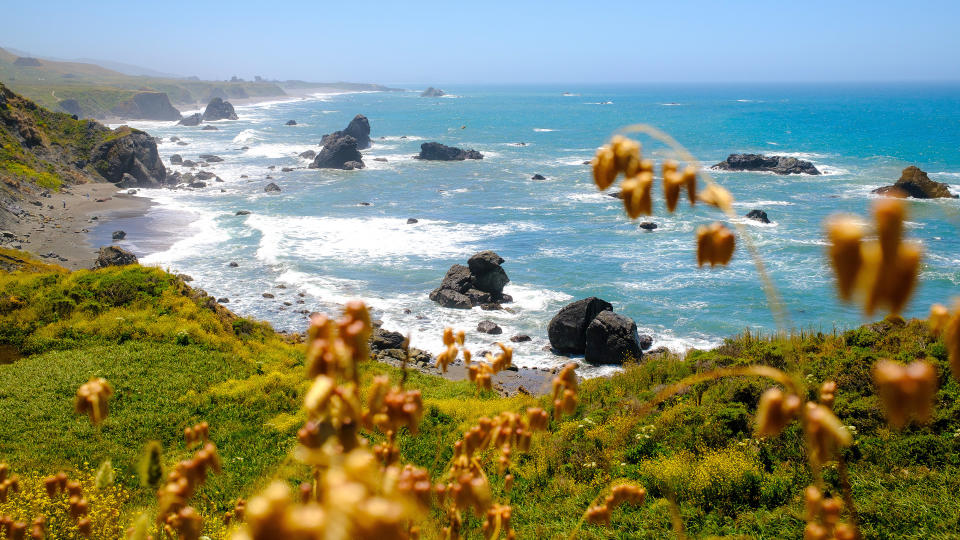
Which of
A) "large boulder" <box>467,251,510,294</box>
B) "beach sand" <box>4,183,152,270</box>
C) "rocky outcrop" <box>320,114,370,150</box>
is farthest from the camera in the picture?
"rocky outcrop" <box>320,114,370,150</box>

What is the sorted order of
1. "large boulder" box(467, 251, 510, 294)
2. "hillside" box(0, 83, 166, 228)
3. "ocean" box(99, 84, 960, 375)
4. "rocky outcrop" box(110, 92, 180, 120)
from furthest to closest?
"rocky outcrop" box(110, 92, 180, 120) < "hillside" box(0, 83, 166, 228) < "large boulder" box(467, 251, 510, 294) < "ocean" box(99, 84, 960, 375)

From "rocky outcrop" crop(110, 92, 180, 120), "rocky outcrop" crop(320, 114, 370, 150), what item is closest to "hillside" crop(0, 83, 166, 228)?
"rocky outcrop" crop(320, 114, 370, 150)

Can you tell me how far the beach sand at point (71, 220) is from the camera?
3512 cm

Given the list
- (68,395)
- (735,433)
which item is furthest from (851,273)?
(68,395)

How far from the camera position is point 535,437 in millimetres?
11852

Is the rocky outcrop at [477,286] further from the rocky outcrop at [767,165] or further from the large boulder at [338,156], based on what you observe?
the rocky outcrop at [767,165]

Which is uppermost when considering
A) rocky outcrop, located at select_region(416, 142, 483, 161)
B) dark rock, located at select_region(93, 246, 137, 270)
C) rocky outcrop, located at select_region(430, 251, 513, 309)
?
rocky outcrop, located at select_region(416, 142, 483, 161)

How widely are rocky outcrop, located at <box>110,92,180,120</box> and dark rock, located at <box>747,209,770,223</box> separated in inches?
5442

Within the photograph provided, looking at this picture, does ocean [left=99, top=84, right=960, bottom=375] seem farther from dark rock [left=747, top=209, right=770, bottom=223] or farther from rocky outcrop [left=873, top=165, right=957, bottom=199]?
rocky outcrop [left=873, top=165, right=957, bottom=199]

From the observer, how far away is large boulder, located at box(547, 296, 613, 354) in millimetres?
27156

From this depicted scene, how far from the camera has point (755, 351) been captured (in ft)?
46.0

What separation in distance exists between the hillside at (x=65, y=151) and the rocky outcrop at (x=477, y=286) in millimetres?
35813

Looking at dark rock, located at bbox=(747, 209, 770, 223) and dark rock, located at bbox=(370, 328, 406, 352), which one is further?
dark rock, located at bbox=(747, 209, 770, 223)

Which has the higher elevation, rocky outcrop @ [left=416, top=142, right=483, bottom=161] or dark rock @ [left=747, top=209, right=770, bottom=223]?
rocky outcrop @ [left=416, top=142, right=483, bottom=161]
